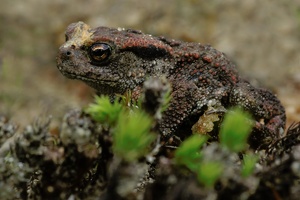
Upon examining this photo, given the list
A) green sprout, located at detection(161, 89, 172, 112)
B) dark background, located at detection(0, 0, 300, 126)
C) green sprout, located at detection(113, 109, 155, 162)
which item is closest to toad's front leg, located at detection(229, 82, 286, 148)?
green sprout, located at detection(161, 89, 172, 112)

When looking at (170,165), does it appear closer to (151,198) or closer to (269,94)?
(151,198)

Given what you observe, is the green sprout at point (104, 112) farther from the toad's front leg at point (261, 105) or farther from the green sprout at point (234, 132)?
the toad's front leg at point (261, 105)

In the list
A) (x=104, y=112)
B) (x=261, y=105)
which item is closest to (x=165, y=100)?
(x=104, y=112)

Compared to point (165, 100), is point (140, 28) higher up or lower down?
higher up

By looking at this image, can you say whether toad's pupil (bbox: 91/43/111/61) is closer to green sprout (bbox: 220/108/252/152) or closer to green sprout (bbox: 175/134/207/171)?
green sprout (bbox: 175/134/207/171)

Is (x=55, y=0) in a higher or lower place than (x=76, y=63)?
higher

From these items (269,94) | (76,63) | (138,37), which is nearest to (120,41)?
(138,37)

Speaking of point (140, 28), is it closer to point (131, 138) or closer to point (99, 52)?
point (99, 52)
